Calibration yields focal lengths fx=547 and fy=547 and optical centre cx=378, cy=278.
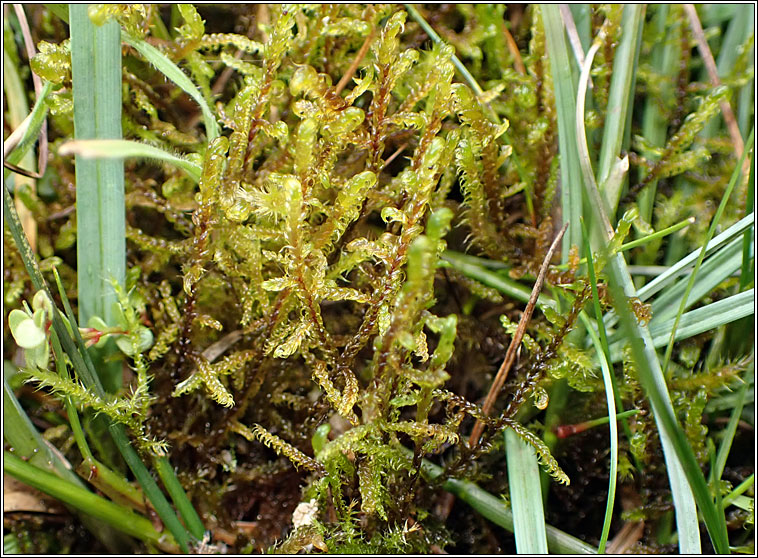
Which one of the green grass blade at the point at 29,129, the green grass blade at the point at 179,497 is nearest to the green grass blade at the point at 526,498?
the green grass blade at the point at 179,497

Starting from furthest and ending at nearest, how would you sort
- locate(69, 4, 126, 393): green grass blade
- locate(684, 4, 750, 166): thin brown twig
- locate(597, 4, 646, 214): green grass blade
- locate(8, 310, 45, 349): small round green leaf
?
locate(684, 4, 750, 166): thin brown twig
locate(597, 4, 646, 214): green grass blade
locate(69, 4, 126, 393): green grass blade
locate(8, 310, 45, 349): small round green leaf

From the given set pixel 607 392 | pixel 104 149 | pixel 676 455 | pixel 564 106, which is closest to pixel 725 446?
pixel 676 455

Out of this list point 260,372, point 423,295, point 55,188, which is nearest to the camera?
point 423,295

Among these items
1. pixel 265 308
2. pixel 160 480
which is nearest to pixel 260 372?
pixel 265 308

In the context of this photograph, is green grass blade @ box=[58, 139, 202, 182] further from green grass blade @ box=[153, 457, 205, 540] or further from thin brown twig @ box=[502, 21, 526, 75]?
thin brown twig @ box=[502, 21, 526, 75]

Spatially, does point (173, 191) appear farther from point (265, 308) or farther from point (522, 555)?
point (522, 555)

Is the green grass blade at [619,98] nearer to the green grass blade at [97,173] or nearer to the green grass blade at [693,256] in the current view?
the green grass blade at [693,256]

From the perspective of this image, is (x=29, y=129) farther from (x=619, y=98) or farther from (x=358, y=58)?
(x=619, y=98)

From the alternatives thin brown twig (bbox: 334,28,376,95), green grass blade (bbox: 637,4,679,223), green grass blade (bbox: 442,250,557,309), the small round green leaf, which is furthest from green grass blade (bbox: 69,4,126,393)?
green grass blade (bbox: 637,4,679,223)
